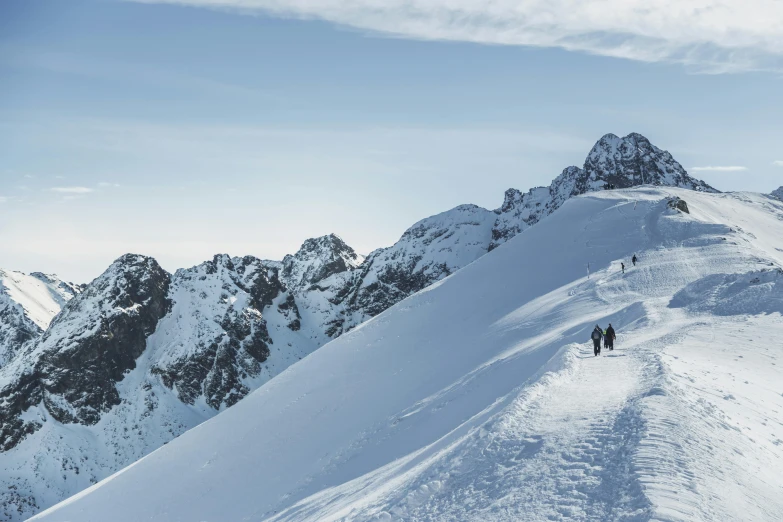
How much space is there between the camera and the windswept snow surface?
562 inches

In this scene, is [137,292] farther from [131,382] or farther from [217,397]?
[217,397]

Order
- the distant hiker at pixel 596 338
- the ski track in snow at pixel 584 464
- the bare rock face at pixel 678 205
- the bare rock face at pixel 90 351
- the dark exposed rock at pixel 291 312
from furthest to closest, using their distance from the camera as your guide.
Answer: the dark exposed rock at pixel 291 312 → the bare rock face at pixel 90 351 → the bare rock face at pixel 678 205 → the distant hiker at pixel 596 338 → the ski track in snow at pixel 584 464

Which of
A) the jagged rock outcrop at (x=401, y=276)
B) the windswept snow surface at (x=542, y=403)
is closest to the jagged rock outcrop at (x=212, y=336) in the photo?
the jagged rock outcrop at (x=401, y=276)

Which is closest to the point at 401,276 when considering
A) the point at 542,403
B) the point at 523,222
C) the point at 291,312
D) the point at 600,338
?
the point at 291,312

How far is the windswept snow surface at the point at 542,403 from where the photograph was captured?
A: 14.3 m

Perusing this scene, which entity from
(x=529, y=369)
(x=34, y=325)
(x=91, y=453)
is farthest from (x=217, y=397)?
(x=529, y=369)

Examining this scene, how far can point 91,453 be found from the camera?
118 metres

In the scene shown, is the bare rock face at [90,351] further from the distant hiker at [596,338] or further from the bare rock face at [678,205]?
the distant hiker at [596,338]

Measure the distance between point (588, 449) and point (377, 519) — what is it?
17.9ft

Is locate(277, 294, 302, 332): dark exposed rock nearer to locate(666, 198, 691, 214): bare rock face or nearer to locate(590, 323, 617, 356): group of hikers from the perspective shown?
locate(666, 198, 691, 214): bare rock face

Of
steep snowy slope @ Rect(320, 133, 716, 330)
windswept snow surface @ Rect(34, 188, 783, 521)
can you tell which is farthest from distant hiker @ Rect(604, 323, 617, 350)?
steep snowy slope @ Rect(320, 133, 716, 330)

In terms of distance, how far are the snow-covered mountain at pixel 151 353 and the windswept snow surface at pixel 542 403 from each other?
63527 millimetres

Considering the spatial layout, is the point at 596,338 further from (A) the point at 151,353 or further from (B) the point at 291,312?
(B) the point at 291,312

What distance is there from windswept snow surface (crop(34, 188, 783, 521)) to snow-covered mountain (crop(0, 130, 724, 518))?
2501 inches
